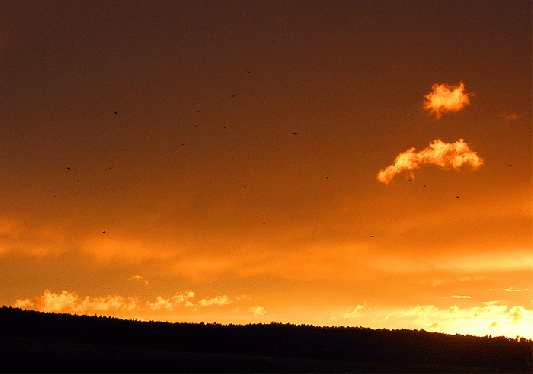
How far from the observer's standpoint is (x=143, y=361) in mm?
25797

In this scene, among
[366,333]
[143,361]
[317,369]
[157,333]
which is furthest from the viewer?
[366,333]

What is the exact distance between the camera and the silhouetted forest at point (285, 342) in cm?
3347

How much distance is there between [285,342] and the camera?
38.7m

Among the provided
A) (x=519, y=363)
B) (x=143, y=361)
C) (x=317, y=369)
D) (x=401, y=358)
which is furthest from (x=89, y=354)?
(x=519, y=363)

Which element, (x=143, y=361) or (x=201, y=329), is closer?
(x=143, y=361)

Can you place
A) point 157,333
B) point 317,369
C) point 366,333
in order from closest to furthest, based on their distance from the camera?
point 317,369, point 157,333, point 366,333

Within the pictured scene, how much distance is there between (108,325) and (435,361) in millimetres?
24618

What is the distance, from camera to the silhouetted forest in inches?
1318

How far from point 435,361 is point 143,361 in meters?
21.7

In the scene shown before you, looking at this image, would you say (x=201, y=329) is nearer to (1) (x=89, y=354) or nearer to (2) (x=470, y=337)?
(1) (x=89, y=354)

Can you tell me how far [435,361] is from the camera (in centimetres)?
3716

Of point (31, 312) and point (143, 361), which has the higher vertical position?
point (31, 312)

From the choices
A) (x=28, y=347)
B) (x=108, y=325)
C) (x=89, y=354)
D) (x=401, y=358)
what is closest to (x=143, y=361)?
(x=89, y=354)

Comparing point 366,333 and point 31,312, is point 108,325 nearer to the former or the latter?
point 31,312
